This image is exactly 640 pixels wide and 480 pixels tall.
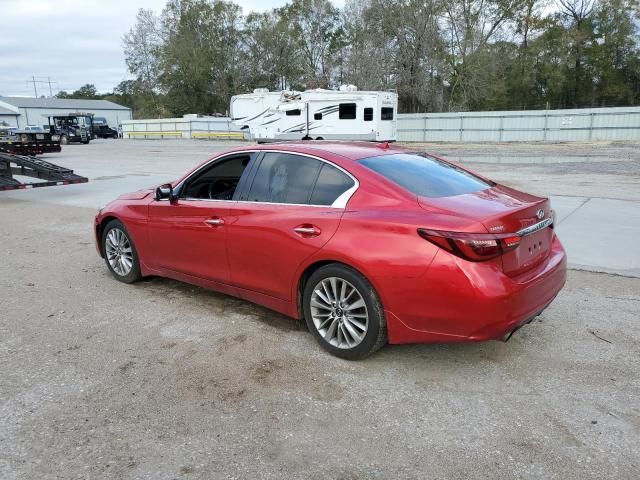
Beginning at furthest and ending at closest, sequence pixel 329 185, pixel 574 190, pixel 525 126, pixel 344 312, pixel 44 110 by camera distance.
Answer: pixel 44 110, pixel 525 126, pixel 574 190, pixel 329 185, pixel 344 312

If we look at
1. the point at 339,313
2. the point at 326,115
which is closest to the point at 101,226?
the point at 339,313

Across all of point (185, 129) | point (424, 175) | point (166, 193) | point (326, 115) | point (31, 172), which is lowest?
point (31, 172)

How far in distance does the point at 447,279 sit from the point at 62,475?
234cm

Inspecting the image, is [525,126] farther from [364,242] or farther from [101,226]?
[364,242]

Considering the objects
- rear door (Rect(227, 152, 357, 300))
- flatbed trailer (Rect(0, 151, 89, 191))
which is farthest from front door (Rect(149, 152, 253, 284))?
flatbed trailer (Rect(0, 151, 89, 191))

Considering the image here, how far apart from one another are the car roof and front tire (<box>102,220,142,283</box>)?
1903 millimetres

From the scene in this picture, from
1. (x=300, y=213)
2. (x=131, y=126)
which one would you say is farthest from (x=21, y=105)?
(x=300, y=213)

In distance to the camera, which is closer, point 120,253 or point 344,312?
point 344,312

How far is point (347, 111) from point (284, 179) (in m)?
25.2

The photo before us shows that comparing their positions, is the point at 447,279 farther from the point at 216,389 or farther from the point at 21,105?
the point at 21,105

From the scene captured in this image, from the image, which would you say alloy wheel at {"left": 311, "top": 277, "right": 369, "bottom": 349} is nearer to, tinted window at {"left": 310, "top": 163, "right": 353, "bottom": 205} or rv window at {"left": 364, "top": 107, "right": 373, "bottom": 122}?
tinted window at {"left": 310, "top": 163, "right": 353, "bottom": 205}

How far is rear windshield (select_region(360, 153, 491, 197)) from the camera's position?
3.85 meters

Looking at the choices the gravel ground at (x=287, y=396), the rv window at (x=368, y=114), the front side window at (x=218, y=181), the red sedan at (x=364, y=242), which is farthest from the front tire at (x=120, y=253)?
the rv window at (x=368, y=114)

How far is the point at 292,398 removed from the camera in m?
3.40
